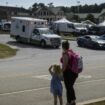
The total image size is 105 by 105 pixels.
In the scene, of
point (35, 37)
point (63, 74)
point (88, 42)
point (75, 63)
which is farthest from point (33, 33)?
point (75, 63)

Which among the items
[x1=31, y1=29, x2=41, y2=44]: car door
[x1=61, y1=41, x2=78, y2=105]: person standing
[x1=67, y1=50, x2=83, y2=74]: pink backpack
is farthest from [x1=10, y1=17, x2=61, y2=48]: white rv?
[x1=67, y1=50, x2=83, y2=74]: pink backpack

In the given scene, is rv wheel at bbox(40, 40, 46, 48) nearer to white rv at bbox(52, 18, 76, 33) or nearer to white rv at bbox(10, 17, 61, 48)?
white rv at bbox(10, 17, 61, 48)

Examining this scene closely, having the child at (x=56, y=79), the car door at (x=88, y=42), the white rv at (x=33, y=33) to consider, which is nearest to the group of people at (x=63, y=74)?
the child at (x=56, y=79)

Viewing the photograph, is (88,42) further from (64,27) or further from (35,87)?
(35,87)

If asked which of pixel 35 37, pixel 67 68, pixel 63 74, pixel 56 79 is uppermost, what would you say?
pixel 67 68

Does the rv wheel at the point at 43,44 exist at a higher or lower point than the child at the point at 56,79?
lower

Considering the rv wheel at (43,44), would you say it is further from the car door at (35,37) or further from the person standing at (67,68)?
the person standing at (67,68)

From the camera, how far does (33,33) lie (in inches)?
1870

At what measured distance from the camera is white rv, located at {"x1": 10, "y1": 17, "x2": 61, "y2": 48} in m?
45.6

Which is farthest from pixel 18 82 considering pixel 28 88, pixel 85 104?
pixel 85 104

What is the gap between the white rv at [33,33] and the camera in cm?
4559

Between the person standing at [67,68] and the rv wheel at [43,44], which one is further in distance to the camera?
the rv wheel at [43,44]

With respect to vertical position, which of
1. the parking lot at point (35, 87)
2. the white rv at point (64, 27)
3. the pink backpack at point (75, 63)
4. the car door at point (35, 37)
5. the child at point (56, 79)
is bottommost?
the white rv at point (64, 27)

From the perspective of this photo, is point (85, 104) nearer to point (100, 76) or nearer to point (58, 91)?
point (58, 91)
